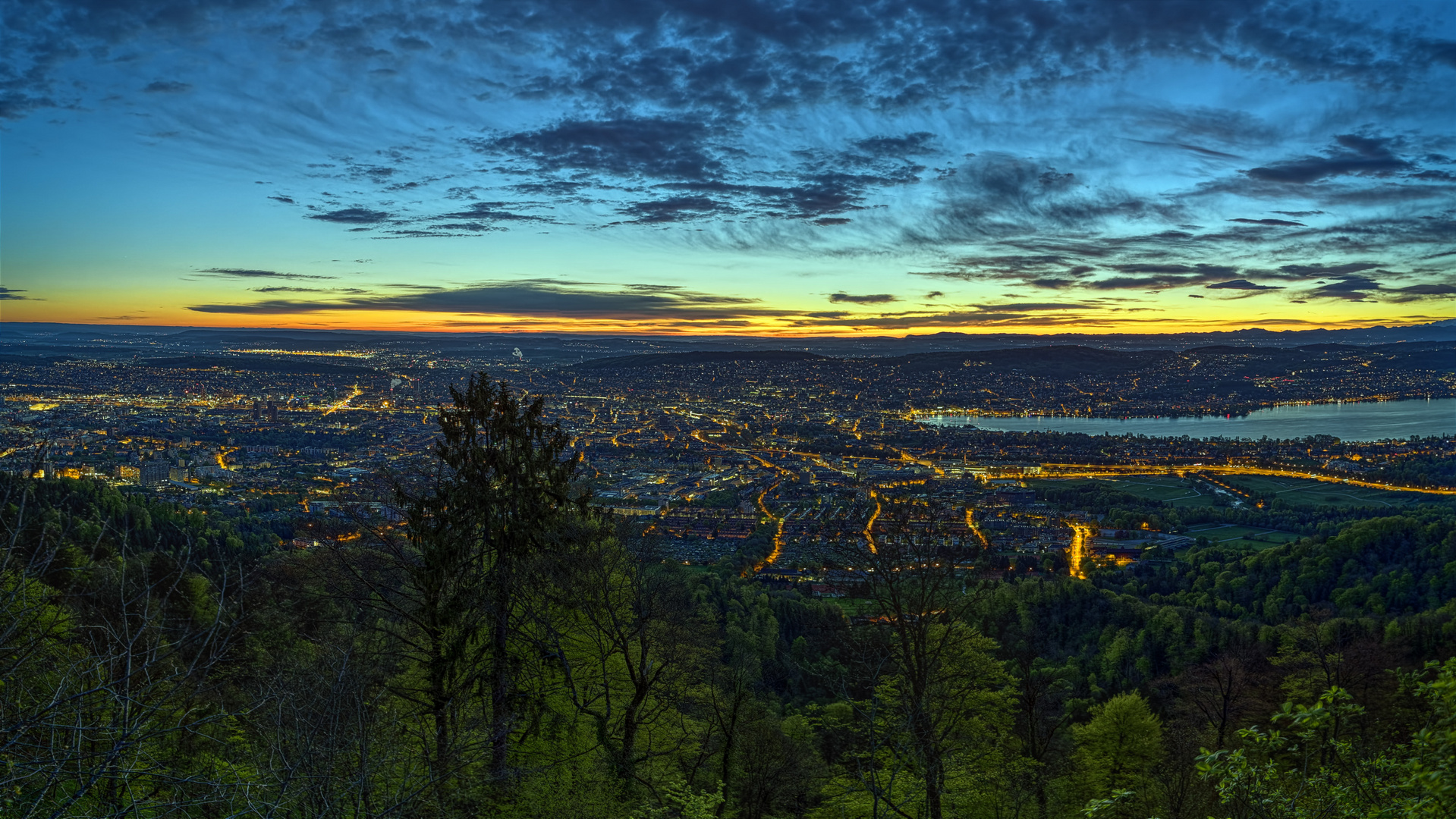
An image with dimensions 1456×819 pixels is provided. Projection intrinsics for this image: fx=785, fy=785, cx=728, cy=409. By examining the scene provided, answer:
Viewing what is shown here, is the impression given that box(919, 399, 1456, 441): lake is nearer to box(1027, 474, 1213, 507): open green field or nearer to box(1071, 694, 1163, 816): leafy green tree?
box(1027, 474, 1213, 507): open green field

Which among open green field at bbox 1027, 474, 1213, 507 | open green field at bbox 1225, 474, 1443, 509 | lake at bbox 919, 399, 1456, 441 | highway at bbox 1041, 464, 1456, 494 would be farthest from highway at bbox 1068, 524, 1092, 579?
Answer: lake at bbox 919, 399, 1456, 441

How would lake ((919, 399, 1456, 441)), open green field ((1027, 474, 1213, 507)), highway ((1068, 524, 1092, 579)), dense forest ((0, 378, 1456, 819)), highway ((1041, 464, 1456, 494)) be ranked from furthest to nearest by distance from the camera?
lake ((919, 399, 1456, 441)) → highway ((1041, 464, 1456, 494)) → open green field ((1027, 474, 1213, 507)) → highway ((1068, 524, 1092, 579)) → dense forest ((0, 378, 1456, 819))

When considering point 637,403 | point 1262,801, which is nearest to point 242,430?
point 637,403

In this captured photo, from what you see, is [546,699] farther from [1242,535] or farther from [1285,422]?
[1285,422]

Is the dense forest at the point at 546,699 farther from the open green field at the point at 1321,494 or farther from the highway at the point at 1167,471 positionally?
the highway at the point at 1167,471

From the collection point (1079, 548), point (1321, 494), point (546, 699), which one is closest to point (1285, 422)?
point (1321, 494)

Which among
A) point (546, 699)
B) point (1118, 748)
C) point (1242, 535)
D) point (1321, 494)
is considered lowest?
point (1242, 535)

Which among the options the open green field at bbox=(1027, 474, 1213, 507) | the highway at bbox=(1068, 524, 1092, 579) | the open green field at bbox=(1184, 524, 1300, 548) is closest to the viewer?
the highway at bbox=(1068, 524, 1092, 579)
